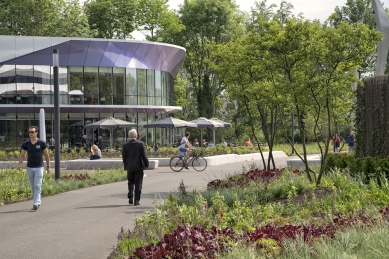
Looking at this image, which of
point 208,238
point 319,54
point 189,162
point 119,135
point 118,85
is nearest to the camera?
point 208,238

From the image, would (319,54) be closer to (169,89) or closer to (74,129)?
(74,129)

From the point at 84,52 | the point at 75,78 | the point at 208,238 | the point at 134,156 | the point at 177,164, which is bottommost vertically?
the point at 208,238

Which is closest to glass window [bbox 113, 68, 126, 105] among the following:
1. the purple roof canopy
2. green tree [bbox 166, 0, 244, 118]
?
the purple roof canopy

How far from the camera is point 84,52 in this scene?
174ft

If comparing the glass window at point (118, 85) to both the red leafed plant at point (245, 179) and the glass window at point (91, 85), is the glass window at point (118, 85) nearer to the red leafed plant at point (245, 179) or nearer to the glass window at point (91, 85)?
the glass window at point (91, 85)

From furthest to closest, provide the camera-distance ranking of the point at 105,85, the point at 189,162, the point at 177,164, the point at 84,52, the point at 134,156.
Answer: the point at 105,85
the point at 84,52
the point at 189,162
the point at 177,164
the point at 134,156

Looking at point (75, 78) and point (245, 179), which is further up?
point (75, 78)

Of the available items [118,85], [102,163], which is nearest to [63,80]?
[118,85]

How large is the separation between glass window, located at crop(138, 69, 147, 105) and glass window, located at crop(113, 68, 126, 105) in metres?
1.61

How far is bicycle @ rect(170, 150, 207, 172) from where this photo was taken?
31078 millimetres

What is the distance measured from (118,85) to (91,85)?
2234 mm

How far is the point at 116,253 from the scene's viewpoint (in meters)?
8.56

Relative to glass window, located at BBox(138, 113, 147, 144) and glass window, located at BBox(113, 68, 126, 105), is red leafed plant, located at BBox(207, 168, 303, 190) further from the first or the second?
glass window, located at BBox(138, 113, 147, 144)

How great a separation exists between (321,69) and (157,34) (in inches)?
2224
